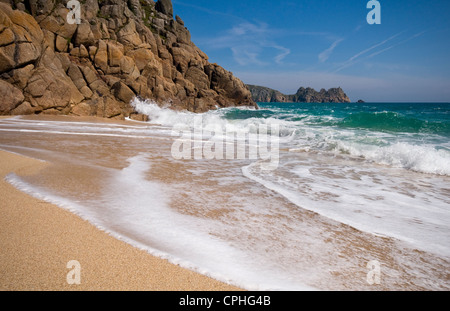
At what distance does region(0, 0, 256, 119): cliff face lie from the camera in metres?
17.8

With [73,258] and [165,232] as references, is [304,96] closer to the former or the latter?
[165,232]

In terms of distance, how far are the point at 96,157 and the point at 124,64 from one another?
68.6 ft

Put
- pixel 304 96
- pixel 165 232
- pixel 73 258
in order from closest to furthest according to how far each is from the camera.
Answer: pixel 73 258 < pixel 165 232 < pixel 304 96

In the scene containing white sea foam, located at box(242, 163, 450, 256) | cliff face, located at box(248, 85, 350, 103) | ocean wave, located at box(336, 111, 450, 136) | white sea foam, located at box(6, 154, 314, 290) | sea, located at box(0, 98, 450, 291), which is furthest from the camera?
cliff face, located at box(248, 85, 350, 103)

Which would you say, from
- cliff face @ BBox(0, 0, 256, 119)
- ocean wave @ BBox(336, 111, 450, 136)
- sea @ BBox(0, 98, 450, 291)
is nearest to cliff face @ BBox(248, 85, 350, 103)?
cliff face @ BBox(0, 0, 256, 119)

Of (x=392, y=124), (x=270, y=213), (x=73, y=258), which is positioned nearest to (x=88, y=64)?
(x=270, y=213)

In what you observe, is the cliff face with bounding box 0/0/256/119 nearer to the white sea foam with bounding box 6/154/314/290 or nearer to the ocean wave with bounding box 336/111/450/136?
the white sea foam with bounding box 6/154/314/290

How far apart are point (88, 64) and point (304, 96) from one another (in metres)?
178

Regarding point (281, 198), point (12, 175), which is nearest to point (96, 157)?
point (12, 175)

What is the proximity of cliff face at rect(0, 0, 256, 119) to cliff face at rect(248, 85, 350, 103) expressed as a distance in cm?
15192

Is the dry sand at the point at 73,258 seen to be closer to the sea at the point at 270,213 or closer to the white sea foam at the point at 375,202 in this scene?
the sea at the point at 270,213

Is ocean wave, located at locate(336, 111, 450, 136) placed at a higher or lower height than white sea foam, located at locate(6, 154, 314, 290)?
higher

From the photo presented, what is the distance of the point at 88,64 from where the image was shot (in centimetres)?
2314

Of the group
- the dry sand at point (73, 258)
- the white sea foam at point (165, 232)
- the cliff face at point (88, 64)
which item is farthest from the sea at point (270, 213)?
the cliff face at point (88, 64)
